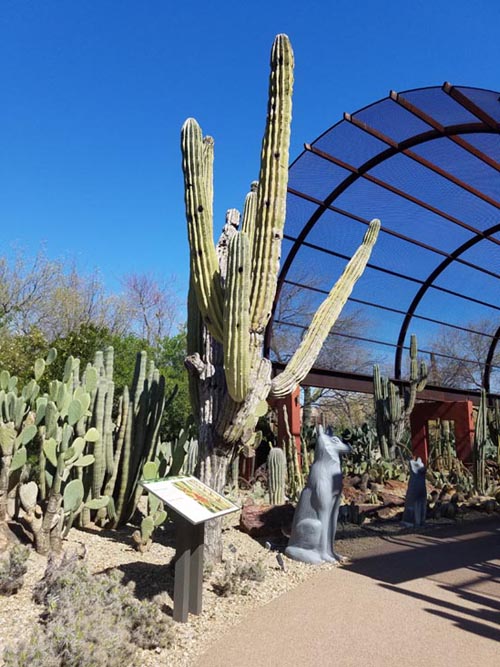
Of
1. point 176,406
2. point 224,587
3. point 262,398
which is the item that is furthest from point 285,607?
point 176,406

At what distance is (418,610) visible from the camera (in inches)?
138

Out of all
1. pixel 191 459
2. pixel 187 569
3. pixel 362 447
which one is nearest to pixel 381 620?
pixel 187 569

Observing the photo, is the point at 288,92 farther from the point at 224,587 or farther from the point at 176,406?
the point at 176,406

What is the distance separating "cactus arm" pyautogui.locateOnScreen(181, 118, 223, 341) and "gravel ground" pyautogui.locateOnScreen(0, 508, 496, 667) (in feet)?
6.26

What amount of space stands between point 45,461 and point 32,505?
0.34m

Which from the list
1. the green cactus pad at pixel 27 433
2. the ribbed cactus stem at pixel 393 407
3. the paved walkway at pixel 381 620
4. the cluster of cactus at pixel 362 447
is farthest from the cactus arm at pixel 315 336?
the ribbed cactus stem at pixel 393 407

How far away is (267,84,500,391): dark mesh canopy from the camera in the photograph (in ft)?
24.3

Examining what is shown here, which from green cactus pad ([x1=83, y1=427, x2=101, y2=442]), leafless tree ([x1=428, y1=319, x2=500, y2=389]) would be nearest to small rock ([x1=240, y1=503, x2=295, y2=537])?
green cactus pad ([x1=83, y1=427, x2=101, y2=442])

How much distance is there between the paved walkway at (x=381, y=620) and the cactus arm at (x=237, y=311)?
171 cm

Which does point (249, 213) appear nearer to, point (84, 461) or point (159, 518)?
point (84, 461)

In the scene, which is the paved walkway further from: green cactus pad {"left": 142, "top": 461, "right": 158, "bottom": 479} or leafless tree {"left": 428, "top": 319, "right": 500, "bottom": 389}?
leafless tree {"left": 428, "top": 319, "right": 500, "bottom": 389}

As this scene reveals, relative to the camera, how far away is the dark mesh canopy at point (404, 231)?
7.41 meters

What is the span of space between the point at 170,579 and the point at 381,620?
5.05ft

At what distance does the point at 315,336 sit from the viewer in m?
5.18
